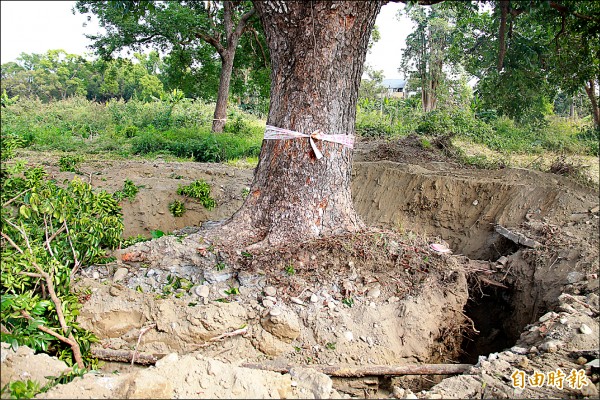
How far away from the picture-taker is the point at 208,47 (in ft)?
42.9

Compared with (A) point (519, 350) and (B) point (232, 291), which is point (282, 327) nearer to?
(B) point (232, 291)

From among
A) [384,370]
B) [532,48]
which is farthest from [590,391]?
[532,48]

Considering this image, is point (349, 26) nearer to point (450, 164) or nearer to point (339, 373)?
point (339, 373)

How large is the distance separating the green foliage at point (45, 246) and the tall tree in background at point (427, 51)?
20.7m

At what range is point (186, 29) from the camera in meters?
11.1

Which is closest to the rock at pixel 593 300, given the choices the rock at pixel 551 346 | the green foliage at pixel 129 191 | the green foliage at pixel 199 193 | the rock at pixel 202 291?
the rock at pixel 551 346

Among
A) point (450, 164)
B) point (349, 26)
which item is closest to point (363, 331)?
point (349, 26)

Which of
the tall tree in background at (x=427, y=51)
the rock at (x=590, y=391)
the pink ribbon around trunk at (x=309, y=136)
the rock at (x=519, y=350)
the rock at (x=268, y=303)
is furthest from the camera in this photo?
the tall tree in background at (x=427, y=51)

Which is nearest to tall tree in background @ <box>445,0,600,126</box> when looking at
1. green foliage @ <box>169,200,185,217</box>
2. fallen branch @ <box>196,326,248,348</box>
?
fallen branch @ <box>196,326,248,348</box>

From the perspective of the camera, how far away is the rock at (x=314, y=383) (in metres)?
2.71

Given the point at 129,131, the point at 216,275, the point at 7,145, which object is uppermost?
the point at 129,131

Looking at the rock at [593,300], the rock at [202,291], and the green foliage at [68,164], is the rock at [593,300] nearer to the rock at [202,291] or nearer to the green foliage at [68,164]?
the rock at [202,291]

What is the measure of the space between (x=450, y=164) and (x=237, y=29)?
6.74m

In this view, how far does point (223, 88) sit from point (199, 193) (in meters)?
6.46
